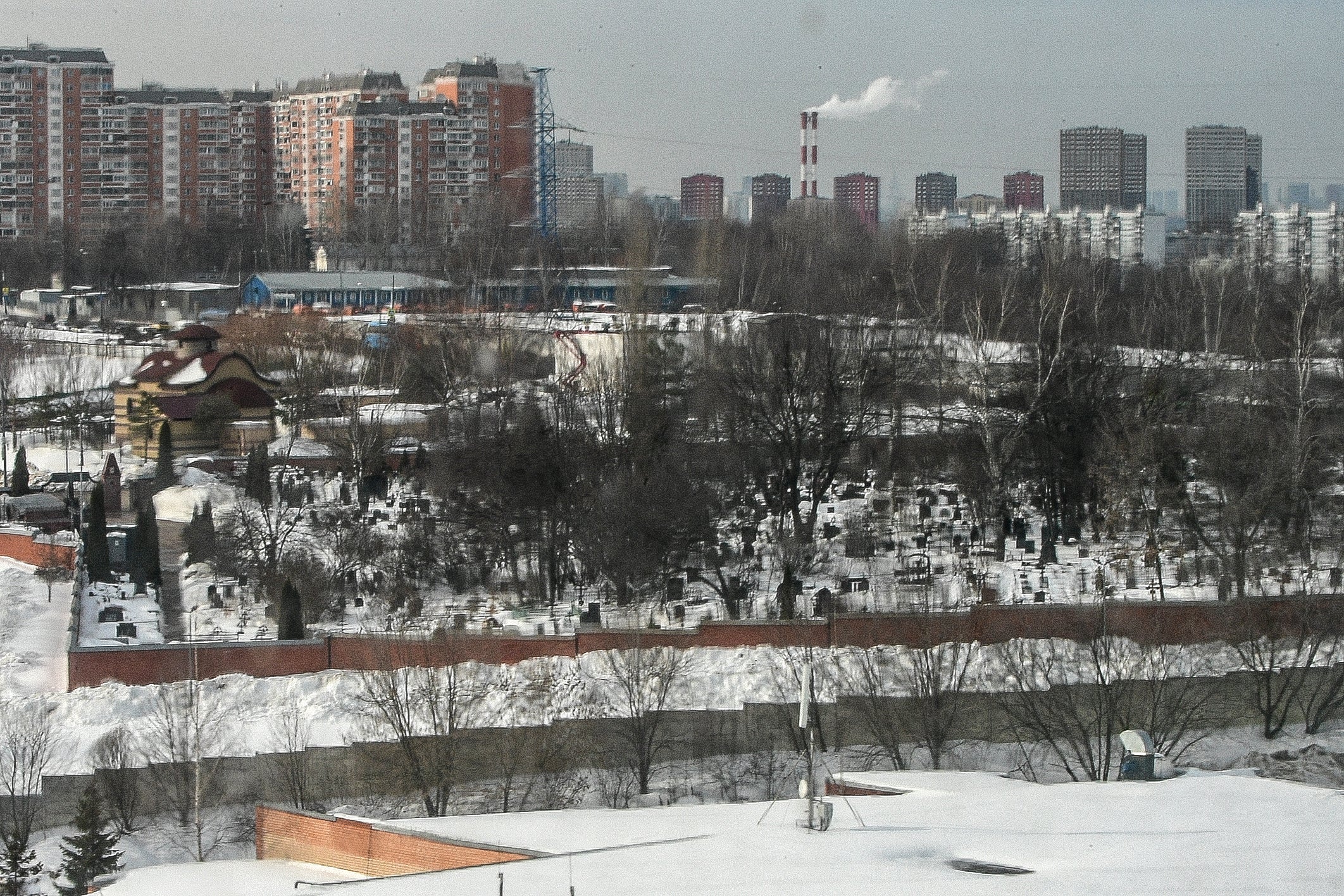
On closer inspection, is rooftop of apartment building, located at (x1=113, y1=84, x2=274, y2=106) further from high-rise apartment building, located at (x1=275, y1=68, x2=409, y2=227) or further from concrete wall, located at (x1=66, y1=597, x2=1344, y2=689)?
concrete wall, located at (x1=66, y1=597, x2=1344, y2=689)

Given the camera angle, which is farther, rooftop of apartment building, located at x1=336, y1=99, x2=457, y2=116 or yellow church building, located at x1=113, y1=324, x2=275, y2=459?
rooftop of apartment building, located at x1=336, y1=99, x2=457, y2=116

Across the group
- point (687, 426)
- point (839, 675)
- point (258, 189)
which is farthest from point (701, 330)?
point (258, 189)

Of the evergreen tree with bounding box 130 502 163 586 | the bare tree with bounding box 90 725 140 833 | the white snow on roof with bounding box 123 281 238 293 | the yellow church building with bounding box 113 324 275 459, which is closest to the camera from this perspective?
the bare tree with bounding box 90 725 140 833

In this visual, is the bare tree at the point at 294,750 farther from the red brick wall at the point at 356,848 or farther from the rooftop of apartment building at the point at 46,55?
the rooftop of apartment building at the point at 46,55

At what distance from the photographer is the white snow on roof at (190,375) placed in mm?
25016

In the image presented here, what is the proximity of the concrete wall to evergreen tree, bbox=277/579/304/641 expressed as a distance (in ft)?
1.19

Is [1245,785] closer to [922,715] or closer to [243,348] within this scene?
[922,715]

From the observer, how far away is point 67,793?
38.5 feet

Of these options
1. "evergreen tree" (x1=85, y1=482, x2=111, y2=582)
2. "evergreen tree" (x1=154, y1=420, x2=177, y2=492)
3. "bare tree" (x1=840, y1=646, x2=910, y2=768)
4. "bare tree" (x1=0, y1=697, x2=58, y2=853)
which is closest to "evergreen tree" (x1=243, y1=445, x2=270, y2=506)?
"evergreen tree" (x1=154, y1=420, x2=177, y2=492)

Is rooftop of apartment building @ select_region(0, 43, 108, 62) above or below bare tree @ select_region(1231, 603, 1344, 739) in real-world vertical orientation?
above

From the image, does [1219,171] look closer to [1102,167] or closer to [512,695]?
[1102,167]

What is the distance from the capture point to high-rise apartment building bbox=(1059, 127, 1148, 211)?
87.6 metres

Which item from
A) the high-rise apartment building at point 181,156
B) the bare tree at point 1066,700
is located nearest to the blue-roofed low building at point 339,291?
the high-rise apartment building at point 181,156

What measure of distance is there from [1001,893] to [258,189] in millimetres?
57757
